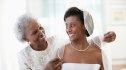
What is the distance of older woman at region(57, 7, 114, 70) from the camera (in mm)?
972

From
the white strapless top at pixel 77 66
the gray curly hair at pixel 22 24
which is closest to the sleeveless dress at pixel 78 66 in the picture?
the white strapless top at pixel 77 66

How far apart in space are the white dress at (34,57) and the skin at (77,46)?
9 cm

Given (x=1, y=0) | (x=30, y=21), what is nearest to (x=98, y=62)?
(x=30, y=21)

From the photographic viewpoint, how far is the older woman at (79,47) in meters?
0.97

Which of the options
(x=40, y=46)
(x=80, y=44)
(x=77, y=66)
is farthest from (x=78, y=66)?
(x=40, y=46)

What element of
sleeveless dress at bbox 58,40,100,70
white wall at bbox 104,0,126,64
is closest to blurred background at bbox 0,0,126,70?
white wall at bbox 104,0,126,64

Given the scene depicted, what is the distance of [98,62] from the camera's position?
3.33 ft

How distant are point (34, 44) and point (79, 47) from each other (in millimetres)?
226

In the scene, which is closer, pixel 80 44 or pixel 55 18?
pixel 80 44

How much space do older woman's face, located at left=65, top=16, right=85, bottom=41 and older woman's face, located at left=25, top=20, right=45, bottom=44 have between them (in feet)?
0.44

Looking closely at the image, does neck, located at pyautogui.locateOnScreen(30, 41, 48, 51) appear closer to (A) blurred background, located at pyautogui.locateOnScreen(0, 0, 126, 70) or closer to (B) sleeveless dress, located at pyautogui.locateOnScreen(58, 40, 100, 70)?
(B) sleeveless dress, located at pyautogui.locateOnScreen(58, 40, 100, 70)

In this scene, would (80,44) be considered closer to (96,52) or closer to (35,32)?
(96,52)

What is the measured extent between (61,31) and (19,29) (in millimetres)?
241

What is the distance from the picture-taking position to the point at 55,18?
1.28 m
